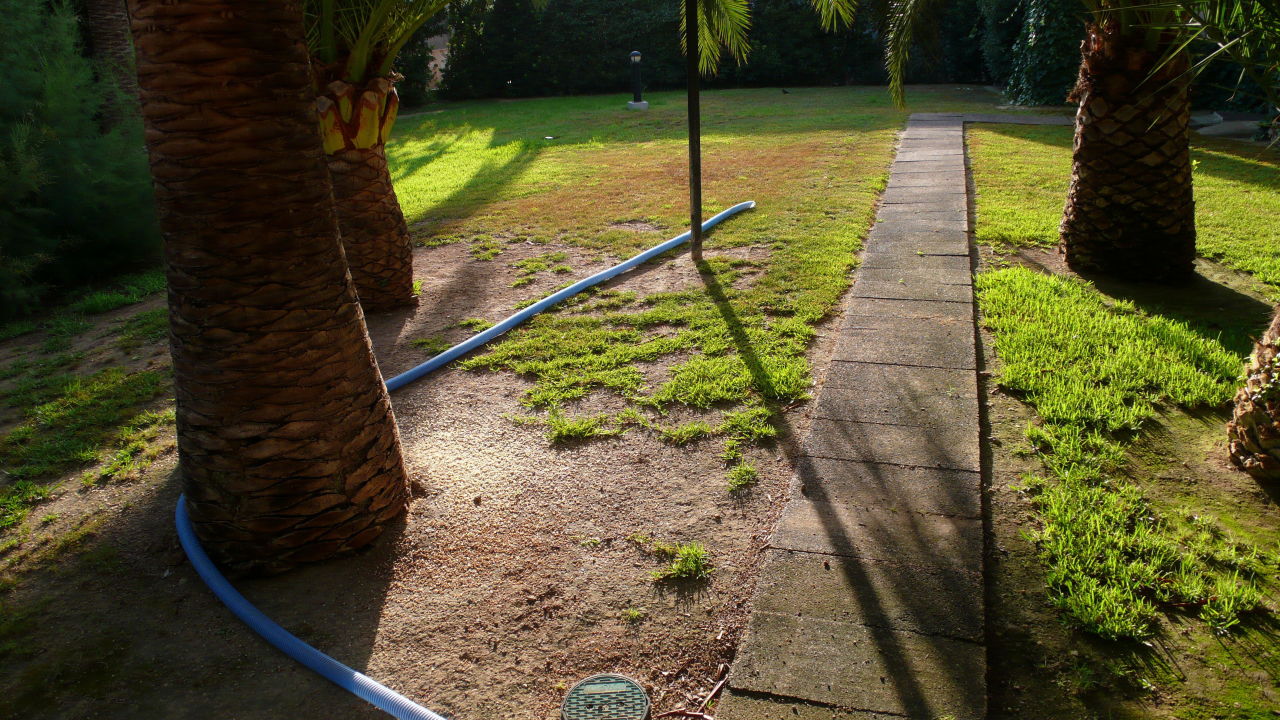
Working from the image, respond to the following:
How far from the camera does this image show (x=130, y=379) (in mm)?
4551

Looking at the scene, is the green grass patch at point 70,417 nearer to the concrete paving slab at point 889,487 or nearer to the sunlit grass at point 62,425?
the sunlit grass at point 62,425

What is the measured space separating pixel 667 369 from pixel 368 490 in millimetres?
1840

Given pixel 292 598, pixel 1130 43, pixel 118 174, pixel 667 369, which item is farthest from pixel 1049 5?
pixel 292 598

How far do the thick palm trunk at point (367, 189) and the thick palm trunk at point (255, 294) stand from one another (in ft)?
7.94

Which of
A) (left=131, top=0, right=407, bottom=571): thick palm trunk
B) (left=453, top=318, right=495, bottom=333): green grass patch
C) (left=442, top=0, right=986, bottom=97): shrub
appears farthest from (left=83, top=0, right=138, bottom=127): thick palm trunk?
(left=442, top=0, right=986, bottom=97): shrub

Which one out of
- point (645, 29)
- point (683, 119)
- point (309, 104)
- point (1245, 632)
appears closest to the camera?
point (1245, 632)

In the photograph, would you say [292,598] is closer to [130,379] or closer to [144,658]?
[144,658]

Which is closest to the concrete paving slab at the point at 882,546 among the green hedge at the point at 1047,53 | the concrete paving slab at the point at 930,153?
the concrete paving slab at the point at 930,153

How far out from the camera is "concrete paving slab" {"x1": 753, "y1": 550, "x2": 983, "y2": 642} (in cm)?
229

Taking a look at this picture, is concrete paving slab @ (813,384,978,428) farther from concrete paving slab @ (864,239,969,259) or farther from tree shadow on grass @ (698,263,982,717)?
concrete paving slab @ (864,239,969,259)

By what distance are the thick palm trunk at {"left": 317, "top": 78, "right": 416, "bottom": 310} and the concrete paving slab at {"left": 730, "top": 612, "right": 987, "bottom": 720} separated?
12.8 ft

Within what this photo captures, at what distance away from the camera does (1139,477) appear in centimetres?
300

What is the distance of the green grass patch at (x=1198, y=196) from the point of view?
5629 millimetres

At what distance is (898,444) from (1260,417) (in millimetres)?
1266
